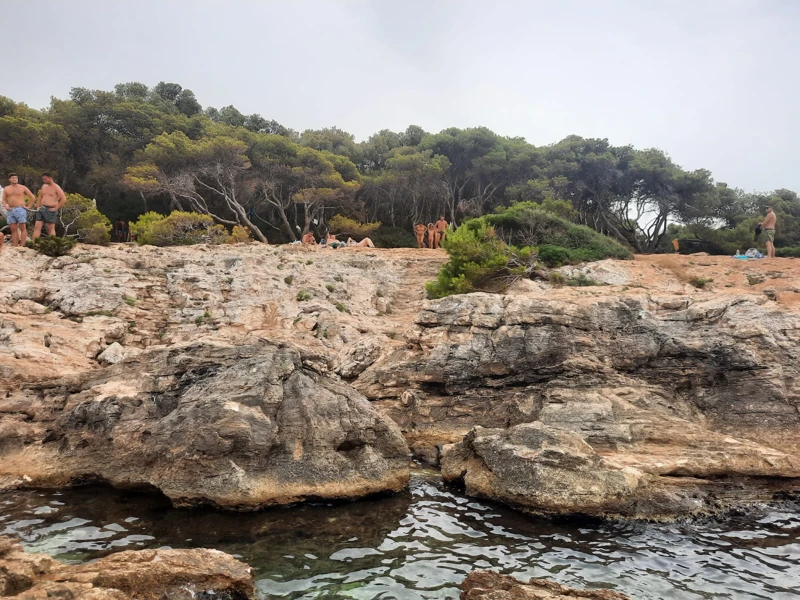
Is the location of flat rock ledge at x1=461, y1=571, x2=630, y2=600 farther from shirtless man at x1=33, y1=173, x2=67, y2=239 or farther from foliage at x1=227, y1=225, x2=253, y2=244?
foliage at x1=227, y1=225, x2=253, y2=244

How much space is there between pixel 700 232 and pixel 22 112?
1782 inches

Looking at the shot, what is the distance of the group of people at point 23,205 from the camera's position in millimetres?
18578

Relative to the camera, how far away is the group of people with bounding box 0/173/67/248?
61.0 ft

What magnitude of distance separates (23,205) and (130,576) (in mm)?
18534

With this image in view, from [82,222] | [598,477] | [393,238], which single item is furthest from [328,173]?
[598,477]

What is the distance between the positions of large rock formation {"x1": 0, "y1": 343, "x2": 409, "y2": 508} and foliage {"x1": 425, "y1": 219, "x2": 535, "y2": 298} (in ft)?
35.5

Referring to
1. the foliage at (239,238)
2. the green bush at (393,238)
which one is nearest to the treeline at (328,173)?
the green bush at (393,238)

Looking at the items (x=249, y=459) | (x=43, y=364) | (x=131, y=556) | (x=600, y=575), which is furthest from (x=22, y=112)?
(x=600, y=575)

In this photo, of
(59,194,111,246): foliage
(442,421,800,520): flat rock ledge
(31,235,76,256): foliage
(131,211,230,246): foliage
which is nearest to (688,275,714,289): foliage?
(442,421,800,520): flat rock ledge

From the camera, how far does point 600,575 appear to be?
679cm

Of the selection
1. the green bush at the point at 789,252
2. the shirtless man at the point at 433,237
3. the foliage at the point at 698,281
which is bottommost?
the foliage at the point at 698,281

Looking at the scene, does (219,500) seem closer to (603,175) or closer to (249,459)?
(249,459)

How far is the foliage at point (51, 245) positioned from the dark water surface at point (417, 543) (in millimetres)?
13874

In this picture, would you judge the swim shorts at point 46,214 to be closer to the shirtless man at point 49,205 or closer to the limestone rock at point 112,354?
the shirtless man at point 49,205
